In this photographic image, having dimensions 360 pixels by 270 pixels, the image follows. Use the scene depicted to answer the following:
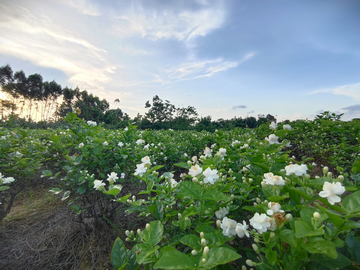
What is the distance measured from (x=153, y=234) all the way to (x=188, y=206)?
444 mm

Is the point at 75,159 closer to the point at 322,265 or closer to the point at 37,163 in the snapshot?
the point at 37,163

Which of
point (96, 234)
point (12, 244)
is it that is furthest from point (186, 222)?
point (12, 244)

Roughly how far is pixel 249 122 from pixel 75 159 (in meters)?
21.4

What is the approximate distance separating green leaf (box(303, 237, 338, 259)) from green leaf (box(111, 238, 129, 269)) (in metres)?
0.77

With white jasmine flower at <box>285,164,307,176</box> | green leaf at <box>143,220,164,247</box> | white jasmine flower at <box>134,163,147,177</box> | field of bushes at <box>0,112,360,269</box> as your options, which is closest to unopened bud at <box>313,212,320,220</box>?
field of bushes at <box>0,112,360,269</box>

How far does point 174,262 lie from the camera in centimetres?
58

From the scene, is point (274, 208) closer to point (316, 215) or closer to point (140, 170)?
point (316, 215)

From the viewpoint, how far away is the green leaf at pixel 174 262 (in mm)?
554

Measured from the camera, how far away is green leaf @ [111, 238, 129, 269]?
816mm

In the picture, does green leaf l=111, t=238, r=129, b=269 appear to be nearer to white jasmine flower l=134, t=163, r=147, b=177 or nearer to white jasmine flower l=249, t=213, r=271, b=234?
white jasmine flower l=134, t=163, r=147, b=177

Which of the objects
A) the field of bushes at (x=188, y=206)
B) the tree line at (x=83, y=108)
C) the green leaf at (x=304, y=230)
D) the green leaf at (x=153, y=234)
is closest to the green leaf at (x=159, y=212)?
the field of bushes at (x=188, y=206)

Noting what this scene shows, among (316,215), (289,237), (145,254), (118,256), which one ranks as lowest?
(118,256)

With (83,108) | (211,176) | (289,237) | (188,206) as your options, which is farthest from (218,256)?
(83,108)

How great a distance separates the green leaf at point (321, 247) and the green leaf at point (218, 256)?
0.25 metres
